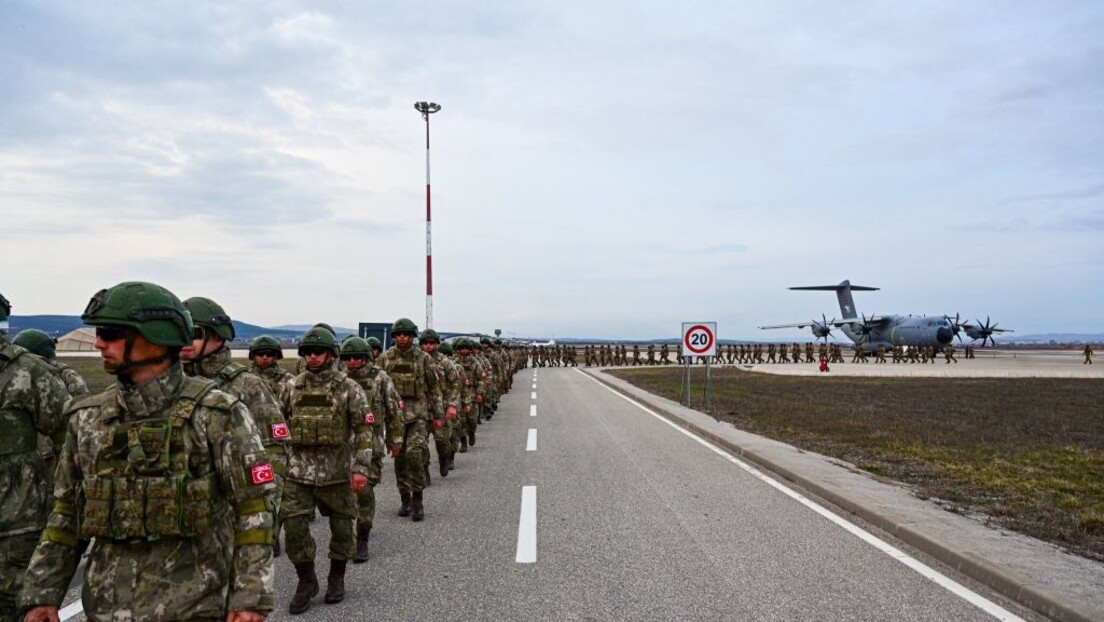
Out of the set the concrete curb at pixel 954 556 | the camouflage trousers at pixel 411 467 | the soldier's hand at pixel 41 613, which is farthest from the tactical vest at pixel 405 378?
the soldier's hand at pixel 41 613

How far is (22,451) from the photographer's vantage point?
4.37 metres

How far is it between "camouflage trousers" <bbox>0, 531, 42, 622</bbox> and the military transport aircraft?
2405 inches

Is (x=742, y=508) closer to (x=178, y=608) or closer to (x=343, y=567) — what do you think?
(x=343, y=567)

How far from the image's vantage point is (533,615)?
520 centimetres

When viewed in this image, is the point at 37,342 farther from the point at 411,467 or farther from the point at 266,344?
the point at 411,467

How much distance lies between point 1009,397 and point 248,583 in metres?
27.3

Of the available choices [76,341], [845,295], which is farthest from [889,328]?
[76,341]

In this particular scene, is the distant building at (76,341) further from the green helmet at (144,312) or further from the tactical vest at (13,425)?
the green helmet at (144,312)

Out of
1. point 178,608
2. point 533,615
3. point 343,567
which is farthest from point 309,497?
point 178,608

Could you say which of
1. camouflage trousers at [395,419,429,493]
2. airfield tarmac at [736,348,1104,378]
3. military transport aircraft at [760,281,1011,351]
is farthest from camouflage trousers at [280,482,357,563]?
military transport aircraft at [760,281,1011,351]

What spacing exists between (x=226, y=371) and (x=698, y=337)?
17567 mm

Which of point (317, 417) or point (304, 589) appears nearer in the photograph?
point (304, 589)

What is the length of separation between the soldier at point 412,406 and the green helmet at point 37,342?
338 centimetres

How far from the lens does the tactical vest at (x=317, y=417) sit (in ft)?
19.4
